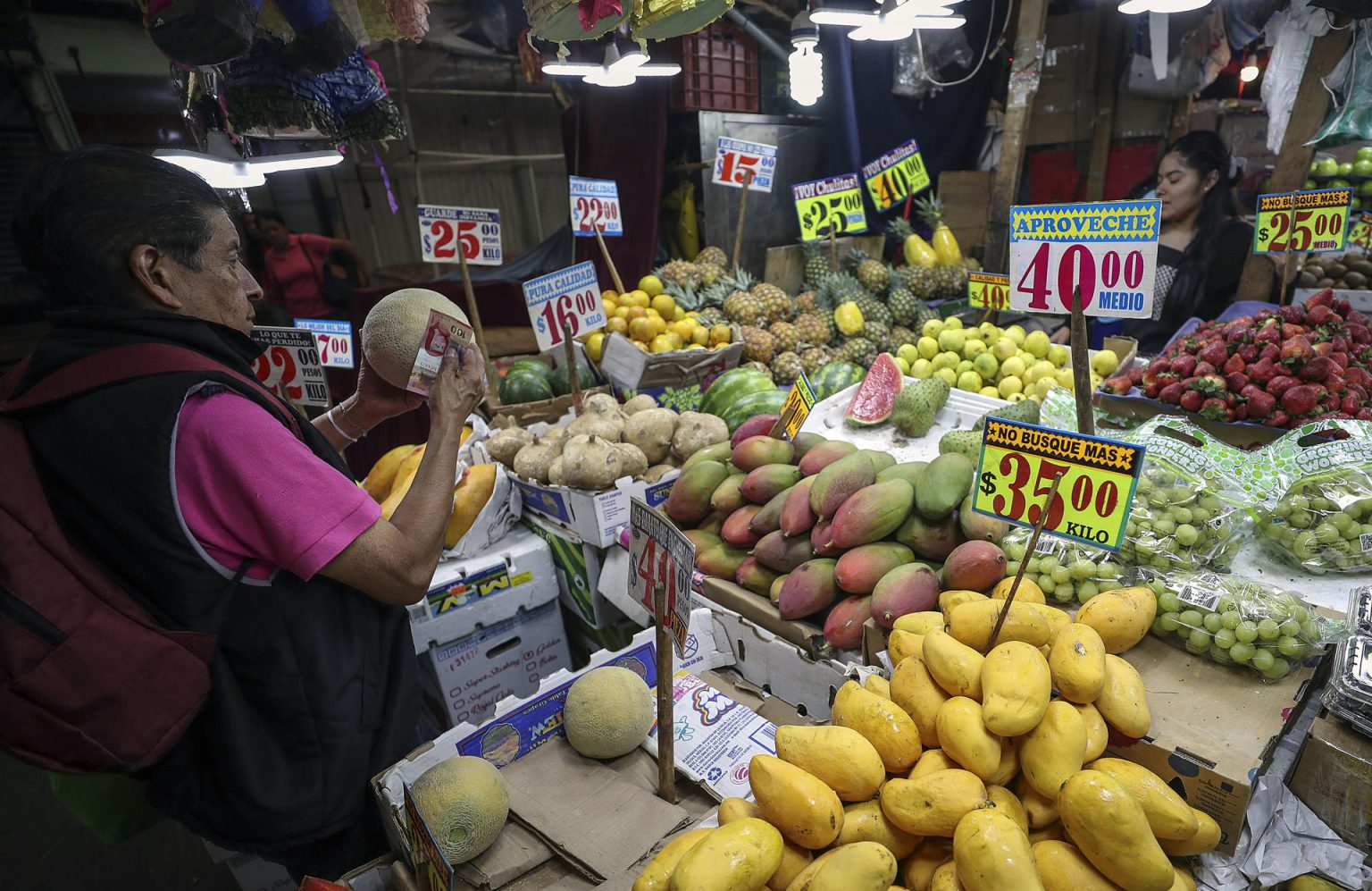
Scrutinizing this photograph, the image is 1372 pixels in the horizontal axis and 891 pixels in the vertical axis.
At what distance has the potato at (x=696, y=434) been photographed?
113 inches

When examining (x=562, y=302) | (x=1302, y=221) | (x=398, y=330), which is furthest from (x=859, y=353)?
(x=398, y=330)

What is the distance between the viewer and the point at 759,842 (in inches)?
40.7

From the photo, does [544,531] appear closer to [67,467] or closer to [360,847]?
[360,847]

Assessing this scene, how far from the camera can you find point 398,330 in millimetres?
1879

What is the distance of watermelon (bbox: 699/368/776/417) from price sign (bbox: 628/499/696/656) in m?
1.86

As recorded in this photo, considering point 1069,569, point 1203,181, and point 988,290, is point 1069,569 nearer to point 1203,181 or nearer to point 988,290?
point 988,290

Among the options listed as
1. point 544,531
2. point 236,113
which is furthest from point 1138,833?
point 236,113

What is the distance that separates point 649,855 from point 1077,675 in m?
0.91

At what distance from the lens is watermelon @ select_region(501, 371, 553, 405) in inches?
151

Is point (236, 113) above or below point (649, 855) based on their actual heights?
above

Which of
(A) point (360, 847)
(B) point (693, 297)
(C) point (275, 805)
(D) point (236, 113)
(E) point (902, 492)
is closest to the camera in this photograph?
(C) point (275, 805)

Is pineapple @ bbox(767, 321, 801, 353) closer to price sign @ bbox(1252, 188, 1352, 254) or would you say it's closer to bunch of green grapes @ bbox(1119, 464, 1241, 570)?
price sign @ bbox(1252, 188, 1352, 254)

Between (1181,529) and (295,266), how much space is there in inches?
246

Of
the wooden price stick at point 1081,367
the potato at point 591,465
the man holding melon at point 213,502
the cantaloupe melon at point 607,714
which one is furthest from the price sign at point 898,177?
the man holding melon at point 213,502
